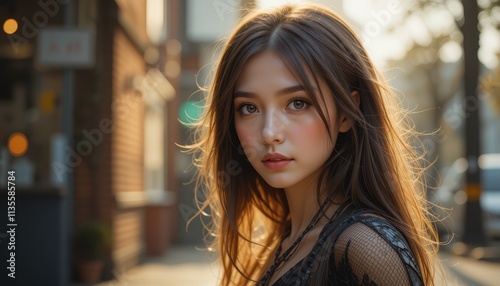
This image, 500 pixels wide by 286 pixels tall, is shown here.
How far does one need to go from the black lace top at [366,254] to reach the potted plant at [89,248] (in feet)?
26.1

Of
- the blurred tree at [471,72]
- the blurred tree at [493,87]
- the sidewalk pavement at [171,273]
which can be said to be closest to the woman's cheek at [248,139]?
the sidewalk pavement at [171,273]

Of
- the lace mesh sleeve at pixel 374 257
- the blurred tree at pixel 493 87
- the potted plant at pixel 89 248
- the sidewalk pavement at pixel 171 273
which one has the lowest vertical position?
the sidewalk pavement at pixel 171 273

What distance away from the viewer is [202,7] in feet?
61.1

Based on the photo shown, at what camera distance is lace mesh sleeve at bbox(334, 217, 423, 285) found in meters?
1.51

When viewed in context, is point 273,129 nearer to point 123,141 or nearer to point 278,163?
point 278,163

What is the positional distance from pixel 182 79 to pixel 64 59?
11822 millimetres

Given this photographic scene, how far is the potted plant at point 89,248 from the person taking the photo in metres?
9.31

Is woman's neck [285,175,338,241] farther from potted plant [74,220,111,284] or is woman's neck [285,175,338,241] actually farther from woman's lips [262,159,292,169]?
potted plant [74,220,111,284]

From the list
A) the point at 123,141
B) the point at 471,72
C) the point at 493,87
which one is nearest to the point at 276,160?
the point at 123,141

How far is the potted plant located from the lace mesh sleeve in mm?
8070

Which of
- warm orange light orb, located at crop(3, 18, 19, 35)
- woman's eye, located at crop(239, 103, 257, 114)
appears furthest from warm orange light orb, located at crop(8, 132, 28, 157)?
woman's eye, located at crop(239, 103, 257, 114)

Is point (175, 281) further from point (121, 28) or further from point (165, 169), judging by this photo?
A: point (165, 169)

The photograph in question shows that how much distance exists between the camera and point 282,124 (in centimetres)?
190

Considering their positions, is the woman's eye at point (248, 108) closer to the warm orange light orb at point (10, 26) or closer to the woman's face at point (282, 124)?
the woman's face at point (282, 124)
